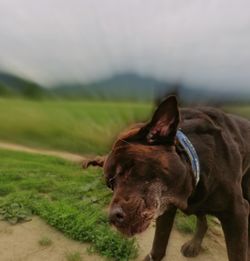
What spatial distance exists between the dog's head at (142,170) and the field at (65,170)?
7.5 inches

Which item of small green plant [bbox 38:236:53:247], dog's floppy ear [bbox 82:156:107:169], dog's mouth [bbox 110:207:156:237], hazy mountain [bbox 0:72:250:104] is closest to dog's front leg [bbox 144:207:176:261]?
small green plant [bbox 38:236:53:247]

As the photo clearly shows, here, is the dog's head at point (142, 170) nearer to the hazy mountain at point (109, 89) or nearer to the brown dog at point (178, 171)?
the brown dog at point (178, 171)

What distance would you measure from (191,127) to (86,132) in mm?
1334

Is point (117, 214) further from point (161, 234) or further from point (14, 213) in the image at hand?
point (14, 213)

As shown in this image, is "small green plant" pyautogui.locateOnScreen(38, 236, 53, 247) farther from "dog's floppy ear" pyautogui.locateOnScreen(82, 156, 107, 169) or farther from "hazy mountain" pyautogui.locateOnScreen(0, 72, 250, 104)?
"hazy mountain" pyautogui.locateOnScreen(0, 72, 250, 104)

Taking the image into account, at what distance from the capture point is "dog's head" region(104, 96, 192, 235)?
1.44m

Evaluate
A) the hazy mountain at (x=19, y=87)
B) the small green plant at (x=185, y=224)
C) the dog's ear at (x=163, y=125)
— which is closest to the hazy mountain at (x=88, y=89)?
the hazy mountain at (x=19, y=87)

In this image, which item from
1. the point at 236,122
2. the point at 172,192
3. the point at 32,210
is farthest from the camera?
the point at 32,210

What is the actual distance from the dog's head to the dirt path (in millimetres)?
1799

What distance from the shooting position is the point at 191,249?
11.2ft

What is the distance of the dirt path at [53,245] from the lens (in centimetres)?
324

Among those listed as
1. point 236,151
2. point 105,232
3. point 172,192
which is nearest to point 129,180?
point 172,192

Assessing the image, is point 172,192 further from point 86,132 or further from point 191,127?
point 86,132

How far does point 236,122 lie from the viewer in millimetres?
2492
